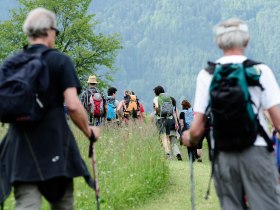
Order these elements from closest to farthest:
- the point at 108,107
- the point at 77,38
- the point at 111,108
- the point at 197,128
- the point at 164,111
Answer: the point at 197,128, the point at 164,111, the point at 108,107, the point at 111,108, the point at 77,38

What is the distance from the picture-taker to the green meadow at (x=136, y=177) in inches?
410

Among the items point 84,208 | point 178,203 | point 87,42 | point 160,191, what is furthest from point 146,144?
point 87,42

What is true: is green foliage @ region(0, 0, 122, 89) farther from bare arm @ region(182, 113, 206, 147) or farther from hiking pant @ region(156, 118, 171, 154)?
bare arm @ region(182, 113, 206, 147)

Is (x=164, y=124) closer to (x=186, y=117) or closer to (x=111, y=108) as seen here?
(x=186, y=117)

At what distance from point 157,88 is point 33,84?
43.3ft

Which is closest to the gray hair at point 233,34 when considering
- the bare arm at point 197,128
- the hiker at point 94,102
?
the bare arm at point 197,128

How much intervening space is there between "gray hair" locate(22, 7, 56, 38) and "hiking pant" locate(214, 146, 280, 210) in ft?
5.18

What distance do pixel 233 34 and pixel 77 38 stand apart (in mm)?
60968

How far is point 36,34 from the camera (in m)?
5.71

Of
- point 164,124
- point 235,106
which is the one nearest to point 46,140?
point 235,106

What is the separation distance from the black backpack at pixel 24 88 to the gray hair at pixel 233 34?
4.28 ft

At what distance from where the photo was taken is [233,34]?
561 centimetres

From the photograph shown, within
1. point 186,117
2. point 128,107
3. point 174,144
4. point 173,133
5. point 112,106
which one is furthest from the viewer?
point 112,106

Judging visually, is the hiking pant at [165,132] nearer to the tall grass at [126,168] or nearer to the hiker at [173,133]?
the hiker at [173,133]
